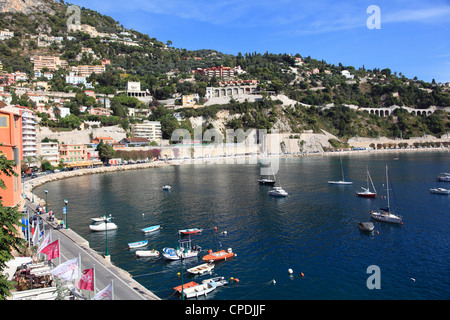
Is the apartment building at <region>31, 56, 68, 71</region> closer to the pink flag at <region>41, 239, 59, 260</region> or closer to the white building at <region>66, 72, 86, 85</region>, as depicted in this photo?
the white building at <region>66, 72, 86, 85</region>

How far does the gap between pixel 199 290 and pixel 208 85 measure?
96231mm

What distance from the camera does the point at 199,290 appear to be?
1388cm

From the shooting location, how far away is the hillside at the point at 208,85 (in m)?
86.9

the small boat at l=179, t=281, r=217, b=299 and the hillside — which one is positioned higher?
the hillside

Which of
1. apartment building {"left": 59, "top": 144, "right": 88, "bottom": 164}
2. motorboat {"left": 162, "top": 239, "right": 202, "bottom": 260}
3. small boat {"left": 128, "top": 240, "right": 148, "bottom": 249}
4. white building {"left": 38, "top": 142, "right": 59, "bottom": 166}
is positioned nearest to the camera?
motorboat {"left": 162, "top": 239, "right": 202, "bottom": 260}

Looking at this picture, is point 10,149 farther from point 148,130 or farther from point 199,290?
point 148,130

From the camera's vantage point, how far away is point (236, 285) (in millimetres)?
14727

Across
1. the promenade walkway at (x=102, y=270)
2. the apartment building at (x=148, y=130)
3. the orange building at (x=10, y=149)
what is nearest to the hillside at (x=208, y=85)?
the apartment building at (x=148, y=130)

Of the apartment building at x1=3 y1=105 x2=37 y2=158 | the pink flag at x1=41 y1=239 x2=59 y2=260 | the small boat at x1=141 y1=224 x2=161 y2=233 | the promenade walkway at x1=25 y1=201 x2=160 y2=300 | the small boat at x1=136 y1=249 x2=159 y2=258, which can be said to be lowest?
the small boat at x1=136 y1=249 x2=159 y2=258

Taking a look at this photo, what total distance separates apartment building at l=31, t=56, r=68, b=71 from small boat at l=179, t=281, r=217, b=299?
108 metres

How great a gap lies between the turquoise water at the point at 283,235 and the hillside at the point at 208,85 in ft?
136

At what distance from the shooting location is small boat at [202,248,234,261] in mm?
17342

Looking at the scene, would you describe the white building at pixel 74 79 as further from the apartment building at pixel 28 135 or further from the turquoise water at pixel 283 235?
the turquoise water at pixel 283 235

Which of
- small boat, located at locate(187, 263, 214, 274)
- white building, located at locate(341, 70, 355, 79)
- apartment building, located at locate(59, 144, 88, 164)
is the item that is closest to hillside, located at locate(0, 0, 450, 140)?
white building, located at locate(341, 70, 355, 79)
